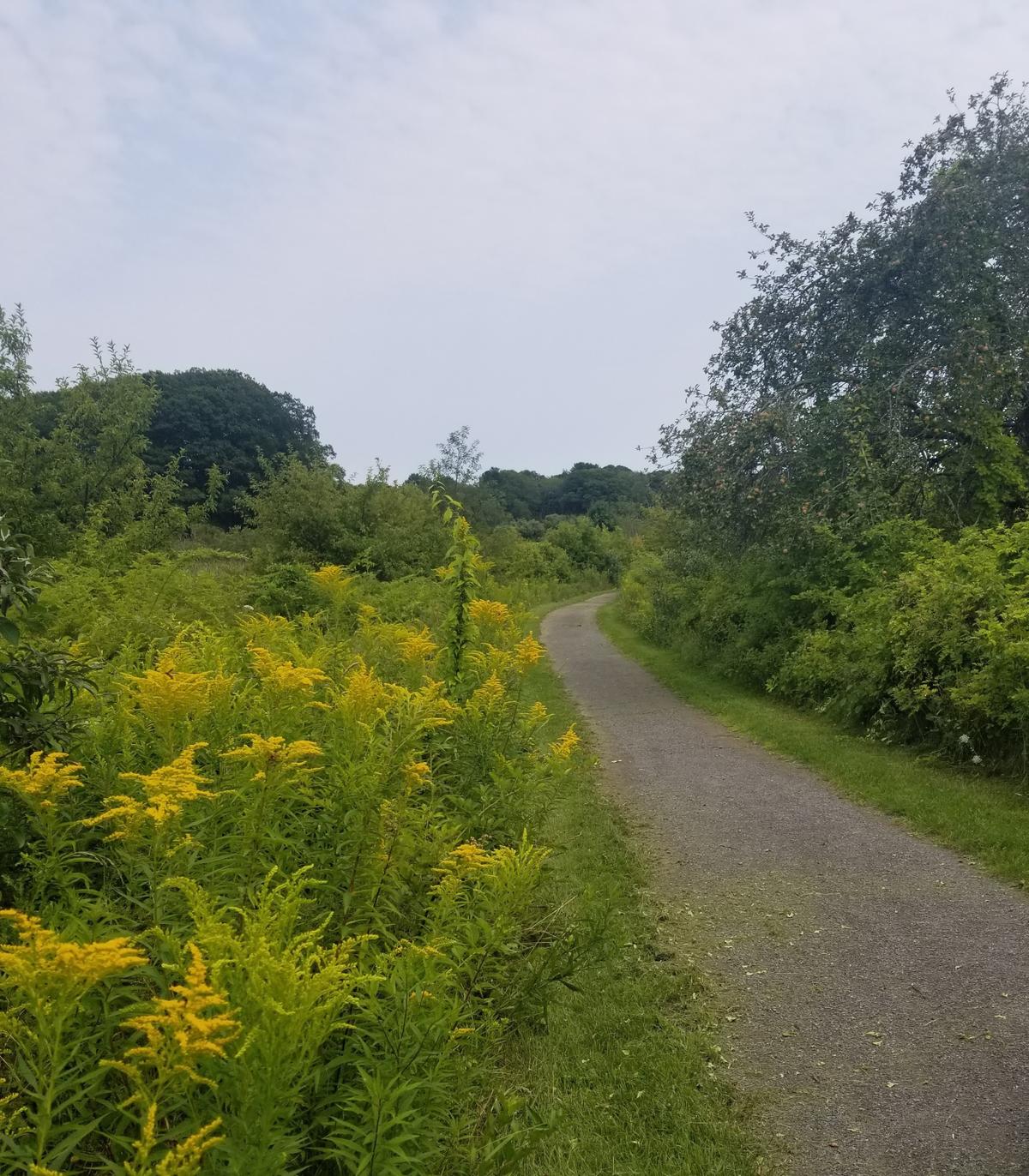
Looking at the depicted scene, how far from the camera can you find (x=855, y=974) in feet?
12.1

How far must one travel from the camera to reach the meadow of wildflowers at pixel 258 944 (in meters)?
1.54

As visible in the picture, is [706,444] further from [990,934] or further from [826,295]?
[990,934]

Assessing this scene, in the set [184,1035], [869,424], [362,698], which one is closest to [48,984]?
[184,1035]

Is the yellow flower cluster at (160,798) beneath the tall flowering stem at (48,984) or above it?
above

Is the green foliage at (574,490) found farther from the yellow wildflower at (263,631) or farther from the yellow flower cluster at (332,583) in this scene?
the yellow wildflower at (263,631)

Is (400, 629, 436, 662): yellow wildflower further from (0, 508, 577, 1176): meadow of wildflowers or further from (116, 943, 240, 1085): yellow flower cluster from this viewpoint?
(116, 943, 240, 1085): yellow flower cluster

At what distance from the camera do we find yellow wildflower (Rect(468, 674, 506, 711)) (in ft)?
15.2

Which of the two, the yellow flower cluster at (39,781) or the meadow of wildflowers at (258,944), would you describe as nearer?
the meadow of wildflowers at (258,944)

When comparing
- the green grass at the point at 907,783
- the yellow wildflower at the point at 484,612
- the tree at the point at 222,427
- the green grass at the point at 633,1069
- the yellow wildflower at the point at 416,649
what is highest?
the tree at the point at 222,427

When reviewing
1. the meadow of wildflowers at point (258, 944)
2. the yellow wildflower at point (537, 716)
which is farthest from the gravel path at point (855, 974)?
the yellow wildflower at point (537, 716)

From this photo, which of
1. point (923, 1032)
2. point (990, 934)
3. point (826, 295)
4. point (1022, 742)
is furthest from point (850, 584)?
point (923, 1032)

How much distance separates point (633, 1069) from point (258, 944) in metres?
1.95

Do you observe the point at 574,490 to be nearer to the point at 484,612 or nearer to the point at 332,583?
the point at 332,583

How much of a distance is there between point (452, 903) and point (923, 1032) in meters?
2.28
